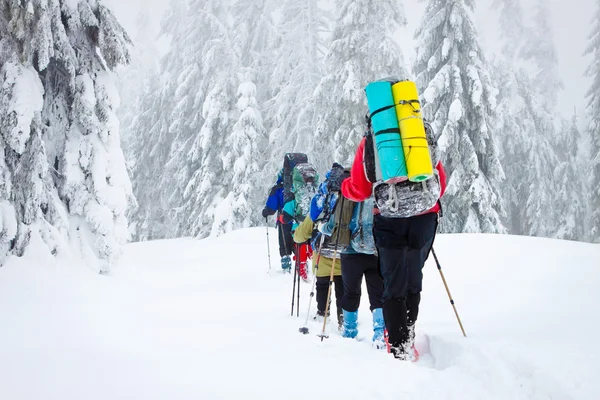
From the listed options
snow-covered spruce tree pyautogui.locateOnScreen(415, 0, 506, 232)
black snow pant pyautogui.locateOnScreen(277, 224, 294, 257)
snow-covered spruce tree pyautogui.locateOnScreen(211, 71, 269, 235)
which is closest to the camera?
black snow pant pyautogui.locateOnScreen(277, 224, 294, 257)

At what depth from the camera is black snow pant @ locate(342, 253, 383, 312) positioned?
4273mm

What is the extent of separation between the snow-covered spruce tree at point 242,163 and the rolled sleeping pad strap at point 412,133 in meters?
16.2

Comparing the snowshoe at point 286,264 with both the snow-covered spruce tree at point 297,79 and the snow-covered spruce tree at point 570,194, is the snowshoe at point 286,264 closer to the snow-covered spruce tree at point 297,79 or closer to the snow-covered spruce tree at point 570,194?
the snow-covered spruce tree at point 297,79

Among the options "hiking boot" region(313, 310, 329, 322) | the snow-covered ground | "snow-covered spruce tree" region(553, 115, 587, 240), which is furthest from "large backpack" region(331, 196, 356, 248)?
"snow-covered spruce tree" region(553, 115, 587, 240)

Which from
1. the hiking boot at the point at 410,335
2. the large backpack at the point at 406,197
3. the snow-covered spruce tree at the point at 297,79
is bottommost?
the hiking boot at the point at 410,335

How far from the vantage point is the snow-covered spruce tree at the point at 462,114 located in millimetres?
15531

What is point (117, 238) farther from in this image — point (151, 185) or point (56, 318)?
point (151, 185)

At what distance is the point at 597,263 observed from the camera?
6.80m

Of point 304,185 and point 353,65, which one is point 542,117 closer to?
point 353,65

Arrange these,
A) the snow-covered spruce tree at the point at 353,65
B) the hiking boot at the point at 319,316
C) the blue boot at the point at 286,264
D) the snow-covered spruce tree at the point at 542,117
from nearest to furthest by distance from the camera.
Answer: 1. the hiking boot at the point at 319,316
2. the blue boot at the point at 286,264
3. the snow-covered spruce tree at the point at 353,65
4. the snow-covered spruce tree at the point at 542,117

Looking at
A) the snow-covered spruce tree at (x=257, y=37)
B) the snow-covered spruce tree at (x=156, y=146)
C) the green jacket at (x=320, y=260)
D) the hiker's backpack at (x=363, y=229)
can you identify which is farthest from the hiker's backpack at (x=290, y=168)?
the snow-covered spruce tree at (x=156, y=146)

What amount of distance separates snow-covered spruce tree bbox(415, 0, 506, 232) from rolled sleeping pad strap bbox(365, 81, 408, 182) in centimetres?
1293

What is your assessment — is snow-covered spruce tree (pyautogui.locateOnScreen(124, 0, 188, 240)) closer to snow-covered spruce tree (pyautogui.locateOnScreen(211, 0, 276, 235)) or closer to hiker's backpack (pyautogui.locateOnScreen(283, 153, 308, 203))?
snow-covered spruce tree (pyautogui.locateOnScreen(211, 0, 276, 235))

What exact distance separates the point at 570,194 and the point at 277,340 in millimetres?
25159
